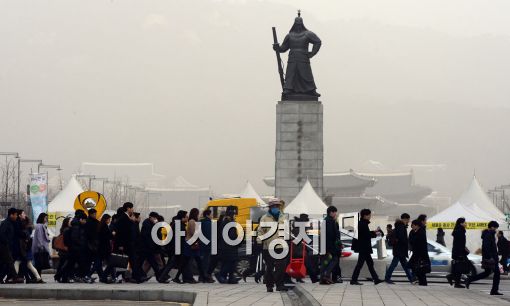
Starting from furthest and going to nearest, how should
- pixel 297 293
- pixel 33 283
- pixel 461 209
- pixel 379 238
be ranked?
pixel 461 209, pixel 379 238, pixel 33 283, pixel 297 293

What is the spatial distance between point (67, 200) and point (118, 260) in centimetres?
2246

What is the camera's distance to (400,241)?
1024 inches

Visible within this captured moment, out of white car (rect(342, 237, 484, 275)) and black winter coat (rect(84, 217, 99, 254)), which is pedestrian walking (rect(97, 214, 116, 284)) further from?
white car (rect(342, 237, 484, 275))

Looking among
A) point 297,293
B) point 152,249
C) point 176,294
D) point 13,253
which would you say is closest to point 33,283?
point 13,253

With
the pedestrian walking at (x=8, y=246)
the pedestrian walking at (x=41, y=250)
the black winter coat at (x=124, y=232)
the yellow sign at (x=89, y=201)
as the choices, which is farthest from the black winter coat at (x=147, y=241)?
the yellow sign at (x=89, y=201)

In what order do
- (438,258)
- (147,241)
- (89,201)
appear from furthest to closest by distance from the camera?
(438,258) < (89,201) < (147,241)

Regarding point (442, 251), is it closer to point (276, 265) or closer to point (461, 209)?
point (276, 265)

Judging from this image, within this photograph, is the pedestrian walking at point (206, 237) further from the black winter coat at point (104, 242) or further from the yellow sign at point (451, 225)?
the yellow sign at point (451, 225)

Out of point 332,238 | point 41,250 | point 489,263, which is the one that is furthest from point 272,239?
point 41,250

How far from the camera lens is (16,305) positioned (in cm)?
1836

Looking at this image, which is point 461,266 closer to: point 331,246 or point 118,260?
point 331,246

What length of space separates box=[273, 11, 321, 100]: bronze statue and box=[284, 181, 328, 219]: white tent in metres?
6.55

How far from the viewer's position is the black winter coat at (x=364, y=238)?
24344 millimetres

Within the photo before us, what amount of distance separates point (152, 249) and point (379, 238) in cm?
731
